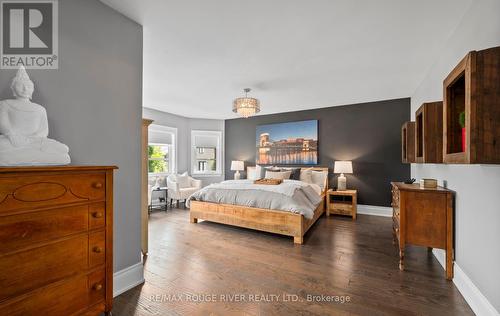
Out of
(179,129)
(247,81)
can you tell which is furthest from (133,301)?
(179,129)

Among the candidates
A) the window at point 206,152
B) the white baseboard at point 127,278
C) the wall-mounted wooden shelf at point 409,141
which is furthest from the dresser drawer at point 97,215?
the window at point 206,152

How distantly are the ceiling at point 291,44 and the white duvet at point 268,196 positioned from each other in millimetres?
1873

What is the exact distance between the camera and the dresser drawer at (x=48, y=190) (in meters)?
1.08

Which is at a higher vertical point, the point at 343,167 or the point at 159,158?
the point at 159,158

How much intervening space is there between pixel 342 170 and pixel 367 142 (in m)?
0.94

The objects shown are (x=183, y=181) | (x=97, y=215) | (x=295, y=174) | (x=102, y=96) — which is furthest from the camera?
(x=183, y=181)

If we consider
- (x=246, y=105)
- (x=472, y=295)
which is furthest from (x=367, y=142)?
(x=472, y=295)

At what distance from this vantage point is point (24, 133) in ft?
4.29

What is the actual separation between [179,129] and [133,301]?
509 cm

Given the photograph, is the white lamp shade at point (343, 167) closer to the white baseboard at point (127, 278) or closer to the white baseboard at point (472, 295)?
the white baseboard at point (472, 295)

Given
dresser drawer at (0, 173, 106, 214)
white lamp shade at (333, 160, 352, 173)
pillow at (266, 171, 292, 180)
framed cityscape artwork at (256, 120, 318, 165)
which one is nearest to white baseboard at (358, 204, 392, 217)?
white lamp shade at (333, 160, 352, 173)

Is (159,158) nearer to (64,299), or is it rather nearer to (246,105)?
(246,105)

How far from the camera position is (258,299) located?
187cm

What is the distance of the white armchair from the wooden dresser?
388 cm
